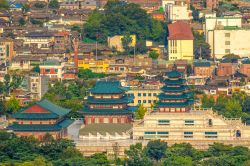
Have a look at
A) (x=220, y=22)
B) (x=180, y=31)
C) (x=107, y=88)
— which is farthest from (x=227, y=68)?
(x=107, y=88)

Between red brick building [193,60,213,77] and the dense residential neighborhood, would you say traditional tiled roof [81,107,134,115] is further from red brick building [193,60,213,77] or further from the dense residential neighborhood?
red brick building [193,60,213,77]

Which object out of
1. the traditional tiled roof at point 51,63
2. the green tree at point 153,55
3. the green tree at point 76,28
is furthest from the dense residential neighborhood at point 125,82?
the green tree at point 76,28

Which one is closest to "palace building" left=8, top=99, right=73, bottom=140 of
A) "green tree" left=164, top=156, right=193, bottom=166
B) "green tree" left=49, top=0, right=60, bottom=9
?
"green tree" left=164, top=156, right=193, bottom=166

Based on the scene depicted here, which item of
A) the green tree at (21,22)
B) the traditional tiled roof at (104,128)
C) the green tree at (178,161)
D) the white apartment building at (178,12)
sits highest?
the white apartment building at (178,12)

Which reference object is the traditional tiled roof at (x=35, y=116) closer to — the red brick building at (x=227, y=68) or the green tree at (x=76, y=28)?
the red brick building at (x=227, y=68)

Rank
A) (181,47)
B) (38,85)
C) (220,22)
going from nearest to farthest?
(38,85)
(181,47)
(220,22)

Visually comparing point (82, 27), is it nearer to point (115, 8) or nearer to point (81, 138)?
point (115, 8)

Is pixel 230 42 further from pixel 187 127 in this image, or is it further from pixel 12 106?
pixel 187 127
